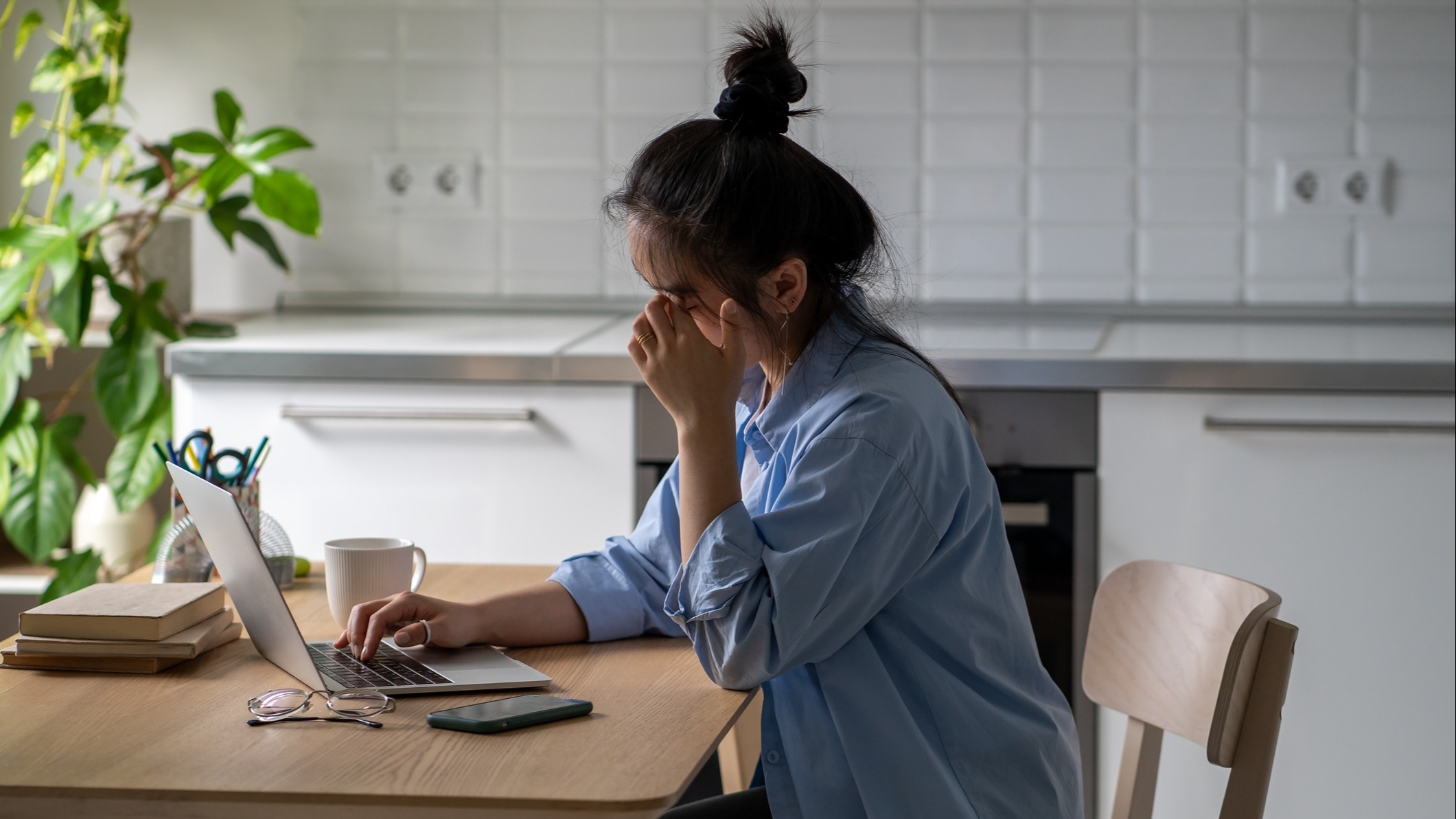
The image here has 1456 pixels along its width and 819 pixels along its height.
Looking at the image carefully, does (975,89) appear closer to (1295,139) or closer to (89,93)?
(1295,139)

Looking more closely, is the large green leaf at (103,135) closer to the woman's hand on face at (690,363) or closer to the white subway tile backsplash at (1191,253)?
the woman's hand on face at (690,363)

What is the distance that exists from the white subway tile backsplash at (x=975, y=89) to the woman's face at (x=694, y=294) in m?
1.53

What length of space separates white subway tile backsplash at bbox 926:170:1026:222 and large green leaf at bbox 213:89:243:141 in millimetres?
1236

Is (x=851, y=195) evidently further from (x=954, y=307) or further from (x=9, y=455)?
(x=9, y=455)

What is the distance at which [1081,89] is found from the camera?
8.05ft

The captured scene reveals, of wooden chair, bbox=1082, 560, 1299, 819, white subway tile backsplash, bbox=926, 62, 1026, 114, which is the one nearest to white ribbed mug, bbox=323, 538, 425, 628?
wooden chair, bbox=1082, 560, 1299, 819

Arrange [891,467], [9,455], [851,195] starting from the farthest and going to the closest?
1. [9,455]
2. [851,195]
3. [891,467]

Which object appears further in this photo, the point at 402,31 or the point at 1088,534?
the point at 402,31

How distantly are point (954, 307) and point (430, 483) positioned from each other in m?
1.06

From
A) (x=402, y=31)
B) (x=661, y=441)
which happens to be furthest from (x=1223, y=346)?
(x=402, y=31)

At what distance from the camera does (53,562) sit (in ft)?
7.26

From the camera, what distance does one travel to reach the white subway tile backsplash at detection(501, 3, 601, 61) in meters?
2.54

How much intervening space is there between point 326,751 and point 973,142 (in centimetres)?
195

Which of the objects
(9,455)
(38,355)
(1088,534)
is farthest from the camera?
(38,355)
